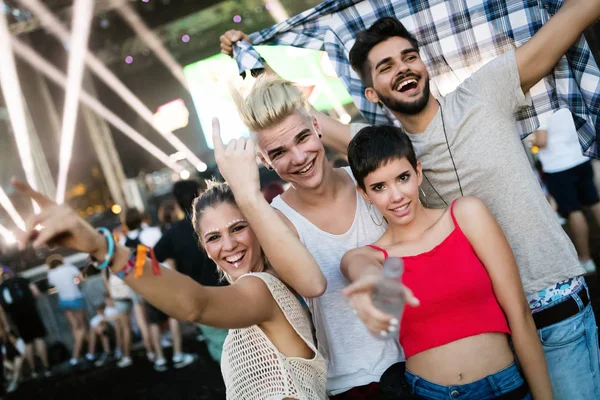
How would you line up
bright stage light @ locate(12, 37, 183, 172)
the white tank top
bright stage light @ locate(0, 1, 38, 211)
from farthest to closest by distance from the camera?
bright stage light @ locate(12, 37, 183, 172)
bright stage light @ locate(0, 1, 38, 211)
the white tank top

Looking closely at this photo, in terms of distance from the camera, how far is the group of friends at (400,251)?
5.02 ft

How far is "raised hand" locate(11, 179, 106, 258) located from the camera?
106 cm

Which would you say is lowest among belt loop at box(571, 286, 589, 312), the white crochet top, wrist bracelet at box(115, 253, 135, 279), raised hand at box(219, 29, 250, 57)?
belt loop at box(571, 286, 589, 312)

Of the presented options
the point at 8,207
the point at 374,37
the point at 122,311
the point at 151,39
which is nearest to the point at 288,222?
the point at 374,37

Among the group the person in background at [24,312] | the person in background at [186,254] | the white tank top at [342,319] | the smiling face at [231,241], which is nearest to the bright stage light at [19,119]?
the person in background at [24,312]

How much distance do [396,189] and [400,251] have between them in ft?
0.69

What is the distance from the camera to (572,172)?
4.49 meters

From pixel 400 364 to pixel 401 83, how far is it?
1.05 metres

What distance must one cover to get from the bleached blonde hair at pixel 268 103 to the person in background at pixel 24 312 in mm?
6038

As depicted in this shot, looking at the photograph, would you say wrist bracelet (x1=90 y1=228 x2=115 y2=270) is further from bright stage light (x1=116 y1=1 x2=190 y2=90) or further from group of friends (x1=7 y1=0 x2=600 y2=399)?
bright stage light (x1=116 y1=1 x2=190 y2=90)

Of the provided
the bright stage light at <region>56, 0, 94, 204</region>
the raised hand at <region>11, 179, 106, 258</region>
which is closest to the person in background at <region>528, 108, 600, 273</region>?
the raised hand at <region>11, 179, 106, 258</region>

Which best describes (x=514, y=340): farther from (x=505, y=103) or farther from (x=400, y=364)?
(x=505, y=103)

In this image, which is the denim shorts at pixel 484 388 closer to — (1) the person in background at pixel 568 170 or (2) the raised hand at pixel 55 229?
(2) the raised hand at pixel 55 229

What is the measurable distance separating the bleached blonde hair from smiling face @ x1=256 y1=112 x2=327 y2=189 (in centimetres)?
3
